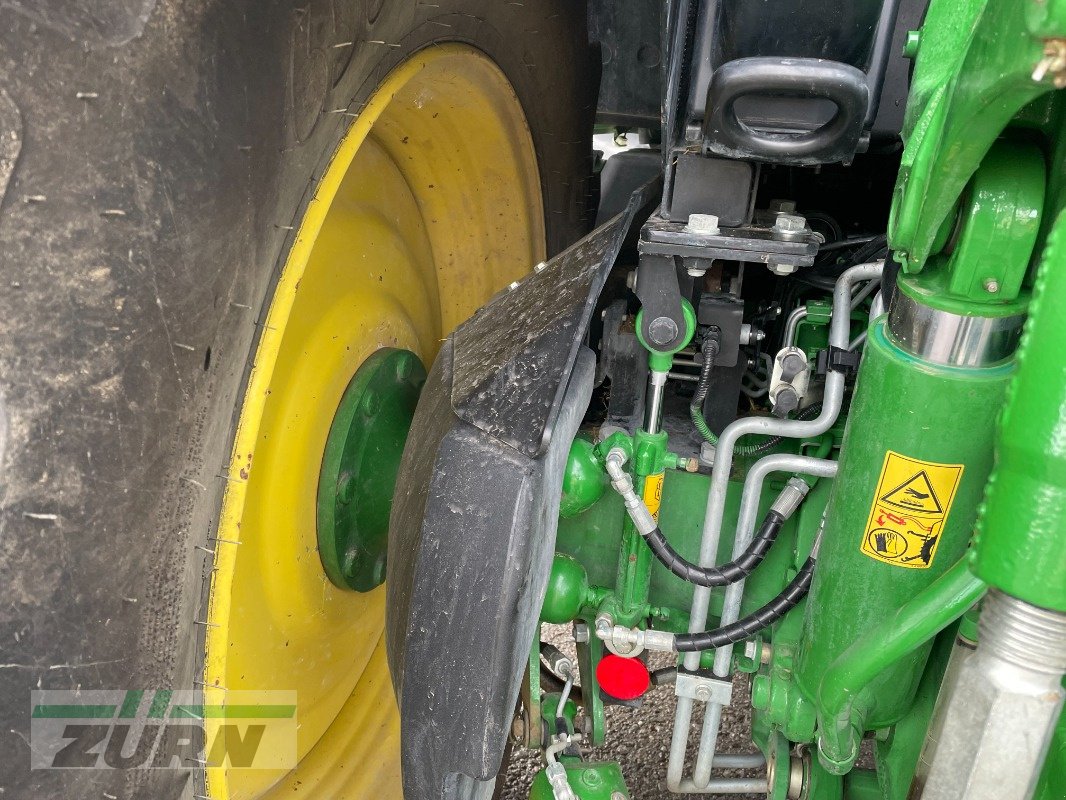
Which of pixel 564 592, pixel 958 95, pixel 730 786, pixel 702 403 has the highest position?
pixel 958 95

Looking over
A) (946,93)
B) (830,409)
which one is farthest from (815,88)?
(830,409)

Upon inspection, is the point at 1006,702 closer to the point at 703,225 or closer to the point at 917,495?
the point at 917,495

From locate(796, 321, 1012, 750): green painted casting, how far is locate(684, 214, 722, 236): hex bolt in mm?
249

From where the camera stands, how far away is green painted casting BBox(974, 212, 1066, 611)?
1.59 ft

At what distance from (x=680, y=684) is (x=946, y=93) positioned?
0.79 metres

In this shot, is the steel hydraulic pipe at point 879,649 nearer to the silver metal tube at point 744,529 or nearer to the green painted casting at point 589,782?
the silver metal tube at point 744,529

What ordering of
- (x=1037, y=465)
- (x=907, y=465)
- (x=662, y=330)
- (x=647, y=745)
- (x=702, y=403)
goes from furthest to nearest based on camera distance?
1. (x=647, y=745)
2. (x=702, y=403)
3. (x=662, y=330)
4. (x=907, y=465)
5. (x=1037, y=465)

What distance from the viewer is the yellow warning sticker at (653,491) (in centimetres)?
107

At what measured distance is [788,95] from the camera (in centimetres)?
88

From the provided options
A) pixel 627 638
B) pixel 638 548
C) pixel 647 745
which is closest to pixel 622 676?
pixel 627 638

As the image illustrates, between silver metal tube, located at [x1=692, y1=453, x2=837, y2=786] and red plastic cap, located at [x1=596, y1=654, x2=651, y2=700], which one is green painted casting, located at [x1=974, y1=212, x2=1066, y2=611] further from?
red plastic cap, located at [x1=596, y1=654, x2=651, y2=700]

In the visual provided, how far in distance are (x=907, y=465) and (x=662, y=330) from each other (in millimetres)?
336

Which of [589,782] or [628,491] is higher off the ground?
[628,491]

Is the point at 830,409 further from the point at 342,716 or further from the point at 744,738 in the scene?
the point at 744,738
